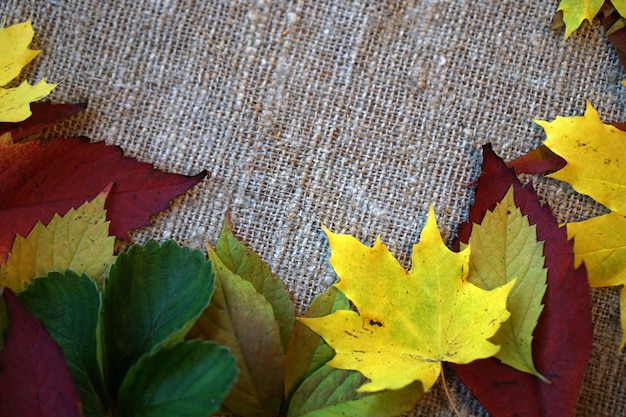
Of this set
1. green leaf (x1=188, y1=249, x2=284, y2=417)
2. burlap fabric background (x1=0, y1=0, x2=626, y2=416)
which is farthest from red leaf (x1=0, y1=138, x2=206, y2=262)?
green leaf (x1=188, y1=249, x2=284, y2=417)

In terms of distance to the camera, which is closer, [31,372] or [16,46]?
[31,372]

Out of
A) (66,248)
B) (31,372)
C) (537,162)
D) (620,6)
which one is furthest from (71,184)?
(620,6)

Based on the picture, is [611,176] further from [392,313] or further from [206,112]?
[206,112]

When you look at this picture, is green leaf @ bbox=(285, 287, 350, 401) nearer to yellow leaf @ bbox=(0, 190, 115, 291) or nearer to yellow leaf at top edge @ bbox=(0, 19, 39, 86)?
yellow leaf @ bbox=(0, 190, 115, 291)

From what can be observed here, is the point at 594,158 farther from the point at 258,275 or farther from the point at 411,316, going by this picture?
the point at 258,275

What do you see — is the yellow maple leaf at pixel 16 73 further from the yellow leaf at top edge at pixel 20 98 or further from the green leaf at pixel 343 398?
the green leaf at pixel 343 398

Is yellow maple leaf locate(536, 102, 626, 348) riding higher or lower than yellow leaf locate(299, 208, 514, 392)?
higher

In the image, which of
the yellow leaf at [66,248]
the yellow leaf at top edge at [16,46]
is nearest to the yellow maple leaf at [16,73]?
the yellow leaf at top edge at [16,46]
